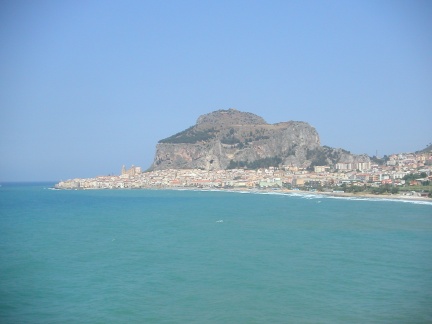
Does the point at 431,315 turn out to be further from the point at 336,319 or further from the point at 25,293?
Result: the point at 25,293

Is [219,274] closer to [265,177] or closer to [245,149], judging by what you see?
[265,177]

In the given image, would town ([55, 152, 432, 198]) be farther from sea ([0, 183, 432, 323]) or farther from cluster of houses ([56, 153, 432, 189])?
sea ([0, 183, 432, 323])

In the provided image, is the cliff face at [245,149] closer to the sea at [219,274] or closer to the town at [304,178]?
the town at [304,178]

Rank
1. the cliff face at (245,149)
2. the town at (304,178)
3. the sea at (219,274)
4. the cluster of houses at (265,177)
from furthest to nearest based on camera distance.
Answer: the cliff face at (245,149) → the cluster of houses at (265,177) → the town at (304,178) → the sea at (219,274)

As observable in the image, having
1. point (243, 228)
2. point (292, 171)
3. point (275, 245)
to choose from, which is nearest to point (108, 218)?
point (243, 228)

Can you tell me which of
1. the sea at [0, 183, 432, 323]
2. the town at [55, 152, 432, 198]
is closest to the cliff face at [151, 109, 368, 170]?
the town at [55, 152, 432, 198]

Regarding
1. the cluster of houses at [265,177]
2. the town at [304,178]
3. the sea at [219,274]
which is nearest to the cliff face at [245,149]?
the town at [304,178]
